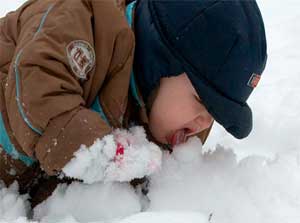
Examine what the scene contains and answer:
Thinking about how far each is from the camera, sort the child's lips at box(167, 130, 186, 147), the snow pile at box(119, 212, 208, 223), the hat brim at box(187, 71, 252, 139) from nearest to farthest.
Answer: the snow pile at box(119, 212, 208, 223) < the hat brim at box(187, 71, 252, 139) < the child's lips at box(167, 130, 186, 147)

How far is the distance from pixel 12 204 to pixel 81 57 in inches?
12.8

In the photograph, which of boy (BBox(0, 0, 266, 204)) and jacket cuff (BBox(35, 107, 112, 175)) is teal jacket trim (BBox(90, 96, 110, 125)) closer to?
boy (BBox(0, 0, 266, 204))

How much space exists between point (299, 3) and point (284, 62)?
76 centimetres

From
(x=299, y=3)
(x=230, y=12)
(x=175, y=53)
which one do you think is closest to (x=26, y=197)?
(x=175, y=53)

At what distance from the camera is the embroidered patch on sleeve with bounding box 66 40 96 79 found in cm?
102

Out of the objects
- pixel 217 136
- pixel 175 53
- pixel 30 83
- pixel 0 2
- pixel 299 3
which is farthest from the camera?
pixel 299 3

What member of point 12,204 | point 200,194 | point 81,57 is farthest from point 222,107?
point 12,204

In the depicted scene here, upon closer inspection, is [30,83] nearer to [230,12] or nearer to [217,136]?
[230,12]

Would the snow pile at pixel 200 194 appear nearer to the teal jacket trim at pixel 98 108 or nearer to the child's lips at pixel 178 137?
the child's lips at pixel 178 137

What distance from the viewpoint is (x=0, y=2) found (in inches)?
96.1

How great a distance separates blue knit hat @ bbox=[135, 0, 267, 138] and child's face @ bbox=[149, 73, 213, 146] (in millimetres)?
30

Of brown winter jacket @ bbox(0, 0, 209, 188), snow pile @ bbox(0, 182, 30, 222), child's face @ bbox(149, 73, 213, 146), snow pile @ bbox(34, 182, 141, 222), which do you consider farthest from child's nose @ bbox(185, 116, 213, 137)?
snow pile @ bbox(0, 182, 30, 222)

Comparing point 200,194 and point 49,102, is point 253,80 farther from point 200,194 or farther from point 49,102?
point 49,102

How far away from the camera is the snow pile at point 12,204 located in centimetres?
105
